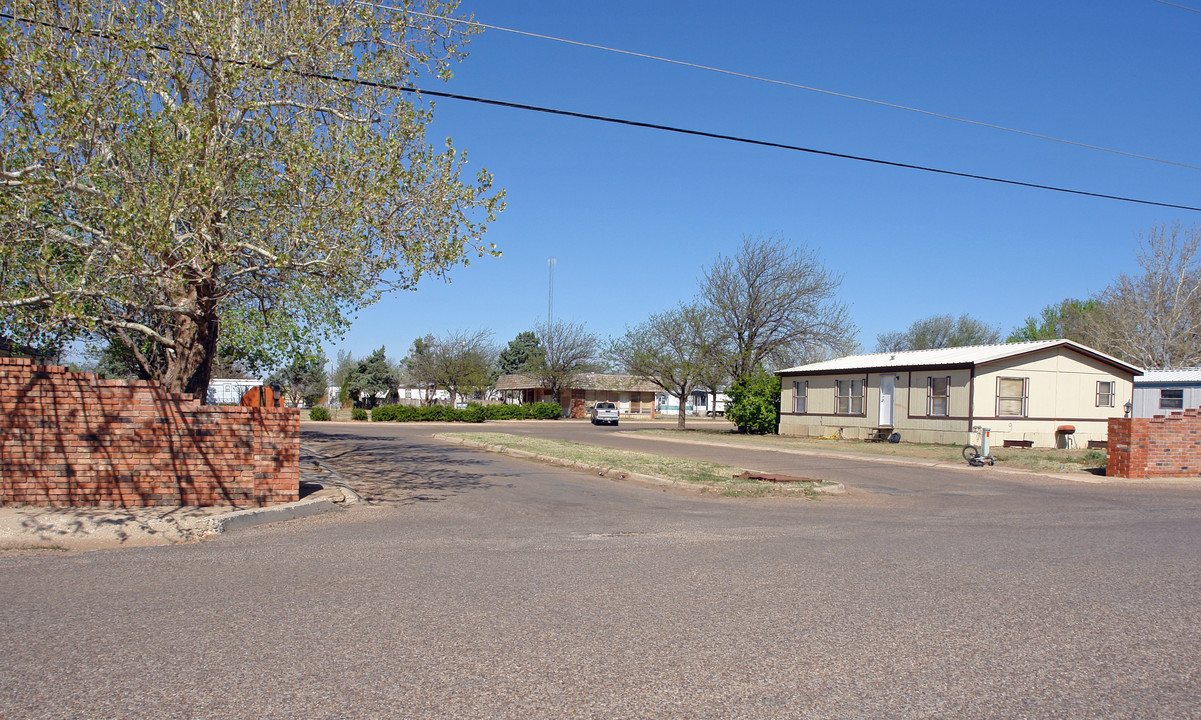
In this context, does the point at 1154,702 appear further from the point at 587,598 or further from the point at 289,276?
the point at 289,276

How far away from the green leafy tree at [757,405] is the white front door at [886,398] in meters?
7.32

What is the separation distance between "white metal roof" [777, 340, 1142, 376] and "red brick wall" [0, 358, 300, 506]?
2528cm

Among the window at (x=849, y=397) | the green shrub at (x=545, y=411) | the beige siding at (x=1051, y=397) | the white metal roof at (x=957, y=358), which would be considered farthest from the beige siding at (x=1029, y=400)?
the green shrub at (x=545, y=411)

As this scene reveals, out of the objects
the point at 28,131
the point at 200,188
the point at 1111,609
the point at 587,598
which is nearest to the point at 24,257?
the point at 28,131

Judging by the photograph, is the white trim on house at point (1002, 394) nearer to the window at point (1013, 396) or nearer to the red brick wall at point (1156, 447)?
the window at point (1013, 396)

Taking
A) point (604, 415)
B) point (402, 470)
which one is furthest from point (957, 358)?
point (604, 415)

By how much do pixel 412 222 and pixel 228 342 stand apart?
5640 millimetres

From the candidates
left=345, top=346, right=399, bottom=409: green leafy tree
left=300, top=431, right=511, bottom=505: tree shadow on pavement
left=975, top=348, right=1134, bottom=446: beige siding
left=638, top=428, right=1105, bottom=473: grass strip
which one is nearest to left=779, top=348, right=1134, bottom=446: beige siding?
left=975, top=348, right=1134, bottom=446: beige siding

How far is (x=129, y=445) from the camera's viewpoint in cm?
1055

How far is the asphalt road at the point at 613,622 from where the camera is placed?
14.3 feet

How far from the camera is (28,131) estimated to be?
36.0 feet

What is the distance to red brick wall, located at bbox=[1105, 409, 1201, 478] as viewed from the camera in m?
19.0

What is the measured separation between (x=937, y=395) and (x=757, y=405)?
10.5m

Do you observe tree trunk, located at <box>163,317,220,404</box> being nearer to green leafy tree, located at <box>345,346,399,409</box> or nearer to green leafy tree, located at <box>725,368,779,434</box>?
green leafy tree, located at <box>725,368,779,434</box>
